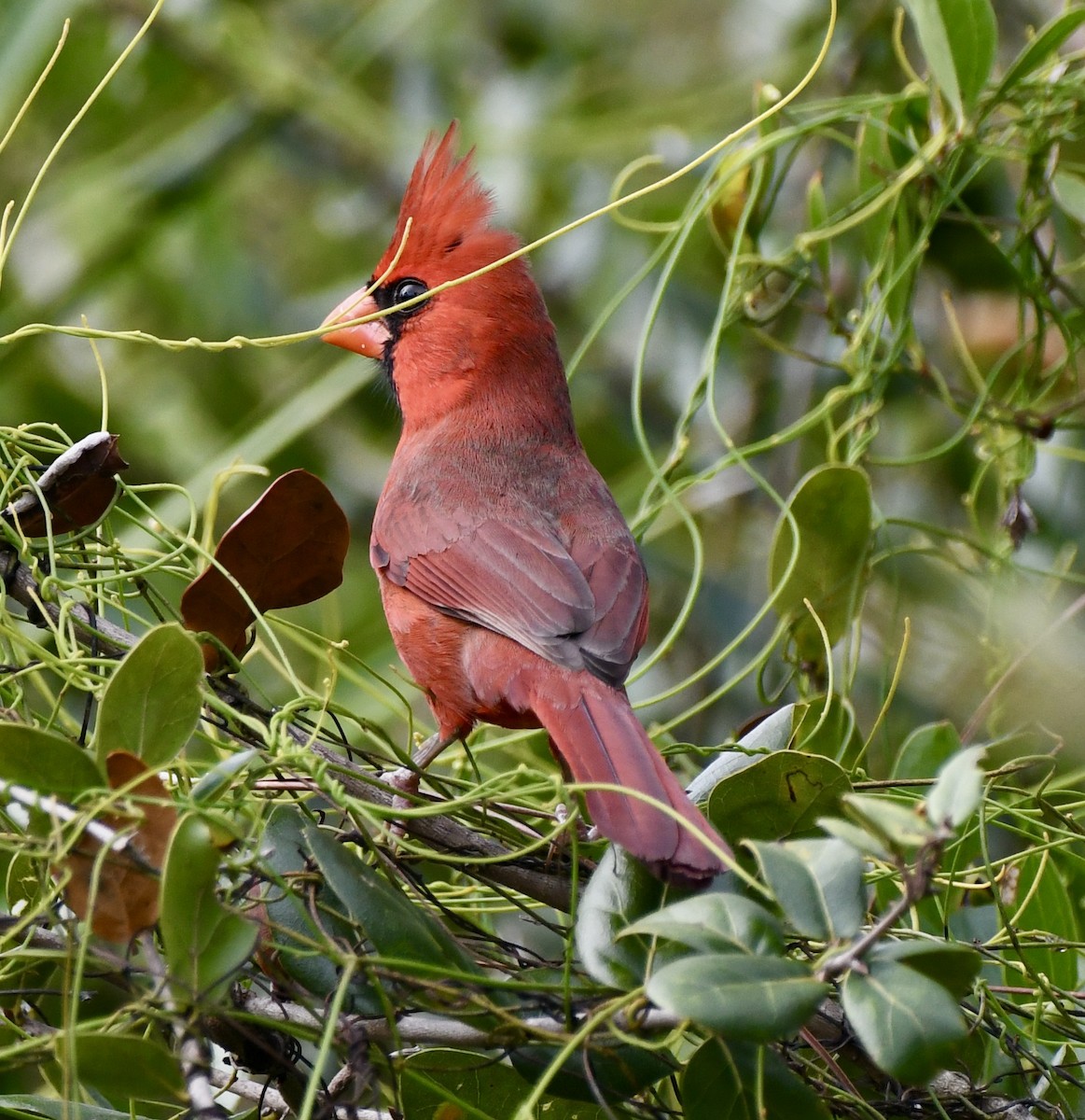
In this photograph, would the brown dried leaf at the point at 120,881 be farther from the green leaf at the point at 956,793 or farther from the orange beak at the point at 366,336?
the orange beak at the point at 366,336

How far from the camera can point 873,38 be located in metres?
3.90

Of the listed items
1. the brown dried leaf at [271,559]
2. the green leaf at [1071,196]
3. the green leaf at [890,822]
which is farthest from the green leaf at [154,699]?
the green leaf at [1071,196]

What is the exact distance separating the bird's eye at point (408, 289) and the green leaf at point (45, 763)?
1.95 m

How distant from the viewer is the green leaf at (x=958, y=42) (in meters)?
2.67

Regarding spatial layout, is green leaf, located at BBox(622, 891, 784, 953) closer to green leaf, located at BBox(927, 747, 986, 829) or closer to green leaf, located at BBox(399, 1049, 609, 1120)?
green leaf, located at BBox(927, 747, 986, 829)

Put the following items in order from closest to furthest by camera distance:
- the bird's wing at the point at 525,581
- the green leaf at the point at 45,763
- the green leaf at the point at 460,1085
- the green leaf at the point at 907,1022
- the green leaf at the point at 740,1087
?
the green leaf at the point at 907,1022
the green leaf at the point at 45,763
the green leaf at the point at 740,1087
the green leaf at the point at 460,1085
the bird's wing at the point at 525,581

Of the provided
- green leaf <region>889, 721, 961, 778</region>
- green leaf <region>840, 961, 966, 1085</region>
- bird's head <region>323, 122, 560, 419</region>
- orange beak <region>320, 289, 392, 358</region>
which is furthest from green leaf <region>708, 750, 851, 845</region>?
orange beak <region>320, 289, 392, 358</region>

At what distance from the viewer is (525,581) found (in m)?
2.71

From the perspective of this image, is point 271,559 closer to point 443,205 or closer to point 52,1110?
point 52,1110

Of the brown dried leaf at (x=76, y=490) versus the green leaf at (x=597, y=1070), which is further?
the brown dried leaf at (x=76, y=490)

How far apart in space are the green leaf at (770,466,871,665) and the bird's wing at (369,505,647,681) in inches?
11.2

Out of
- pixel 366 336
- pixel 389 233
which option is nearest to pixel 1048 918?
pixel 366 336

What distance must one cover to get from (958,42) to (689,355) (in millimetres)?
1627

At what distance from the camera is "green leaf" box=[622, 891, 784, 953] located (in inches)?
54.5
